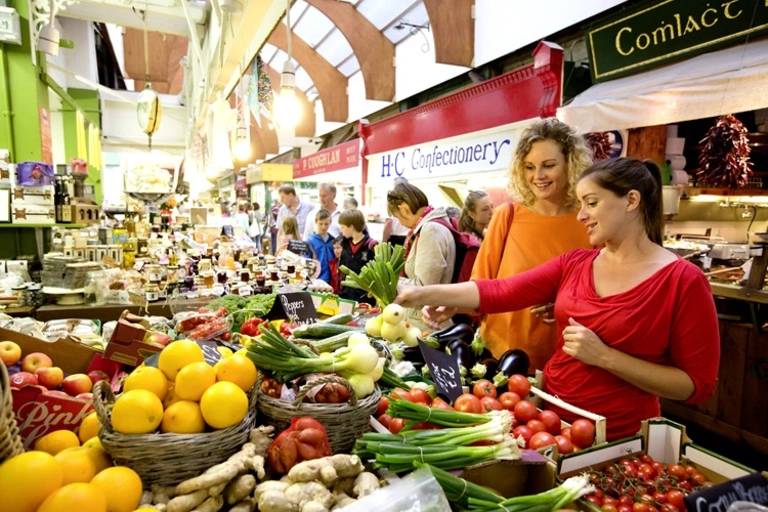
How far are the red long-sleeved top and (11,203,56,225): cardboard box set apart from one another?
5.48 m

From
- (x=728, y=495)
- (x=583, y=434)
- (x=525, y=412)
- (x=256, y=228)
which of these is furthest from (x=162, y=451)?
(x=256, y=228)

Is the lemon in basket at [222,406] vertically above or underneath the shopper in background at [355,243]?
underneath

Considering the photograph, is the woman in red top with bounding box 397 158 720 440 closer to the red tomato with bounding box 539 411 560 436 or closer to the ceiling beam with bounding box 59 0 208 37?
the red tomato with bounding box 539 411 560 436

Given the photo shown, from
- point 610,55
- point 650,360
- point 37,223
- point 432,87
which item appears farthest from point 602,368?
point 432,87

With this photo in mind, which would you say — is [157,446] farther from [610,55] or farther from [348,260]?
[610,55]

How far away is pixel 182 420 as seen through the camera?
129cm

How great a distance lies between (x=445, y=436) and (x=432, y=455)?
0.09 metres

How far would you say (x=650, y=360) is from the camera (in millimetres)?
1666

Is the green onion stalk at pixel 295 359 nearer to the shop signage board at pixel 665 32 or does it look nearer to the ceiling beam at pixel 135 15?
the shop signage board at pixel 665 32

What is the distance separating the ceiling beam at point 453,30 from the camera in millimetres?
6688

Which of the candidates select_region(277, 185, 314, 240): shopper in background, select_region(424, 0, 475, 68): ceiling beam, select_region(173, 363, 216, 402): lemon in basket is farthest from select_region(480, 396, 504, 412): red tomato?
select_region(277, 185, 314, 240): shopper in background

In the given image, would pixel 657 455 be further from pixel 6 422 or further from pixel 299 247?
pixel 299 247

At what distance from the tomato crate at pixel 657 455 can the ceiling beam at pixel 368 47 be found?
8.04 metres

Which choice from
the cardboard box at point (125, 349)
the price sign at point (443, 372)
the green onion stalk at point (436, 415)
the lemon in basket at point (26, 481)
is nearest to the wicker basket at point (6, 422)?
the lemon in basket at point (26, 481)
